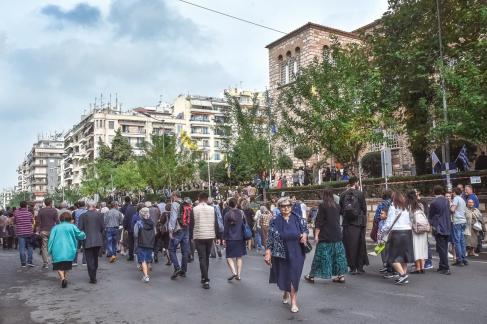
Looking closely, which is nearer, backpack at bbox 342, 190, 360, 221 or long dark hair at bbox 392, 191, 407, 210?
long dark hair at bbox 392, 191, 407, 210

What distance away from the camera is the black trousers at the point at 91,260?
11.5 m

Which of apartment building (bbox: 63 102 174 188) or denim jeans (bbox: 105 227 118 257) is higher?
apartment building (bbox: 63 102 174 188)

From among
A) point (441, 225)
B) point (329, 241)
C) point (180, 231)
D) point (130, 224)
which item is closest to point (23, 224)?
point (130, 224)

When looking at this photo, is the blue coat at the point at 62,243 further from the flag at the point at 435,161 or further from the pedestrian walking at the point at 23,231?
the flag at the point at 435,161

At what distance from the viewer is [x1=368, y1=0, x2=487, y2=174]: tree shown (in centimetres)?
2327

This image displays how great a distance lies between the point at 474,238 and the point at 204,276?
8.11 metres

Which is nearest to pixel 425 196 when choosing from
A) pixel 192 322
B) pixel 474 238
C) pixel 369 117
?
pixel 369 117

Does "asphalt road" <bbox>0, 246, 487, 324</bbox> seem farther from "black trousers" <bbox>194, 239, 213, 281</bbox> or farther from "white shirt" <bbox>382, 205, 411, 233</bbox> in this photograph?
"white shirt" <bbox>382, 205, 411, 233</bbox>

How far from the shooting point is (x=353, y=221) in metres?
10.9

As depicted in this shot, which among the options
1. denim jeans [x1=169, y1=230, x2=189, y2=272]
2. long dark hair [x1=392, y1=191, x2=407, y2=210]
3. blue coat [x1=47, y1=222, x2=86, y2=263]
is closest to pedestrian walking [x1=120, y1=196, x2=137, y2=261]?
denim jeans [x1=169, y1=230, x2=189, y2=272]

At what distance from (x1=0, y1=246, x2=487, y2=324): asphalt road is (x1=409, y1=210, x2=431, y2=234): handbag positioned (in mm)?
966

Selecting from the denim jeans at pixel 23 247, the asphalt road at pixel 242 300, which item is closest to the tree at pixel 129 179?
the denim jeans at pixel 23 247

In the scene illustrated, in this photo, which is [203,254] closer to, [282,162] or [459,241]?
[459,241]

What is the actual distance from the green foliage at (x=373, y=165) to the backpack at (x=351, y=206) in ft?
80.0
